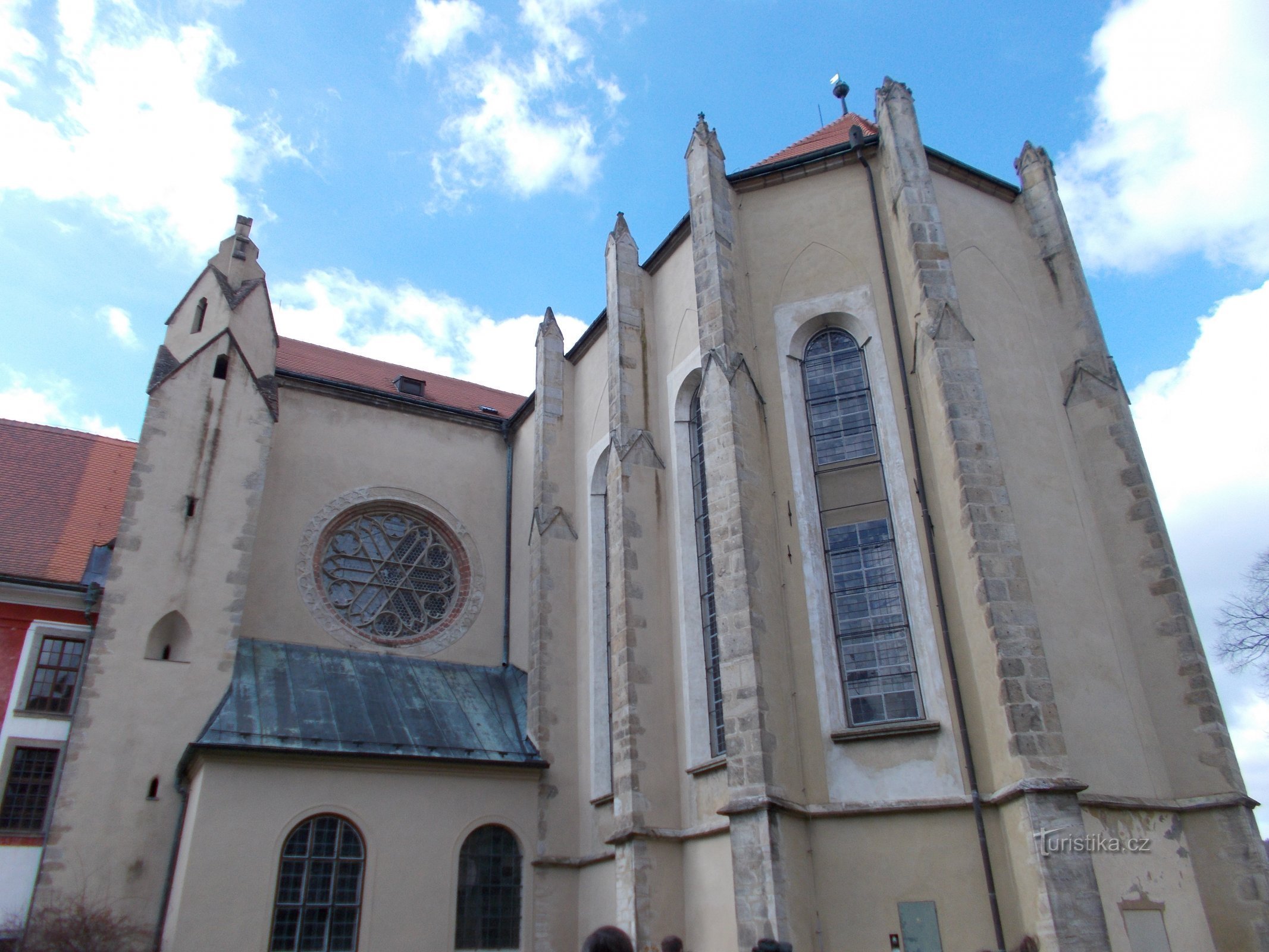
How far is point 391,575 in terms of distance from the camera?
1767 centimetres

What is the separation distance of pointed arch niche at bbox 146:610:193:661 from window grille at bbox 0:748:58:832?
1.79 m

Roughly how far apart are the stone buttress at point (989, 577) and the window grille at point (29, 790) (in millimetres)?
11915

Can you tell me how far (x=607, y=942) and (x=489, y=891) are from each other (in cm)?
1150

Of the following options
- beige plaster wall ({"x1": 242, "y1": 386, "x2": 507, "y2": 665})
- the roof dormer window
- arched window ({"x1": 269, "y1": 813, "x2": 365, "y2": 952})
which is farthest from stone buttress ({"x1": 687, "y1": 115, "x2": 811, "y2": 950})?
the roof dormer window

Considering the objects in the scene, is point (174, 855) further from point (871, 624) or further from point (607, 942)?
point (607, 942)

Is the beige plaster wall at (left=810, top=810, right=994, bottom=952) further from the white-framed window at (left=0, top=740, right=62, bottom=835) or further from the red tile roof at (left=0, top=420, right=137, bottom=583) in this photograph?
the red tile roof at (left=0, top=420, right=137, bottom=583)

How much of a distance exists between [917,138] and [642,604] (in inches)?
283

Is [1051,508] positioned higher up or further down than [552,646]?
higher up

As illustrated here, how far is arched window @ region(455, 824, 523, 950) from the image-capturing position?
523 inches

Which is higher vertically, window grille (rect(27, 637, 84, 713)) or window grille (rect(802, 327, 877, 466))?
window grille (rect(802, 327, 877, 466))

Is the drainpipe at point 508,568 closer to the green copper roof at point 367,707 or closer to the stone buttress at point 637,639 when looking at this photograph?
the green copper roof at point 367,707

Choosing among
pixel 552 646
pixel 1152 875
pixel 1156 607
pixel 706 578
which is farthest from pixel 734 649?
pixel 552 646

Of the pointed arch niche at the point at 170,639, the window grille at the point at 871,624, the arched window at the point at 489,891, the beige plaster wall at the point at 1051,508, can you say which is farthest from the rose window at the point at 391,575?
the beige plaster wall at the point at 1051,508

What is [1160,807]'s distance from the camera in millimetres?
10055
